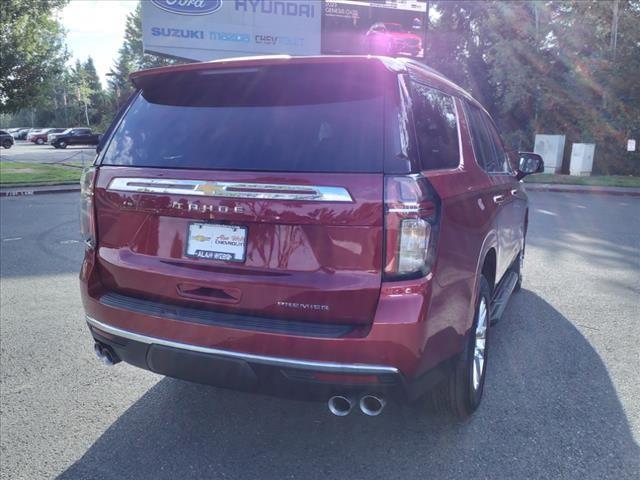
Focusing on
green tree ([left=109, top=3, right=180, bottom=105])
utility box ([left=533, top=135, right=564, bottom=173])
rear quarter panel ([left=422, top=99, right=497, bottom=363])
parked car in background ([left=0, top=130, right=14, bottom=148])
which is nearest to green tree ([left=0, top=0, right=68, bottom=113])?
rear quarter panel ([left=422, top=99, right=497, bottom=363])

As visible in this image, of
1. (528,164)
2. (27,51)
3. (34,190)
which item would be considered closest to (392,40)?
(27,51)

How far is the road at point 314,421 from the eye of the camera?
103 inches

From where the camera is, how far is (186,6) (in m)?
20.7

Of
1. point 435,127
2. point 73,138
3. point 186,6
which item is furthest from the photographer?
point 73,138

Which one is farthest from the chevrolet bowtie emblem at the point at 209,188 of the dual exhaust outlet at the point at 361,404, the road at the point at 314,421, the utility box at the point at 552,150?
the utility box at the point at 552,150

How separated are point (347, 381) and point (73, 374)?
2364 mm

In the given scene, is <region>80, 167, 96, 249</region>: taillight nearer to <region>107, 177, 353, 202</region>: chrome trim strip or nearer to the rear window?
the rear window

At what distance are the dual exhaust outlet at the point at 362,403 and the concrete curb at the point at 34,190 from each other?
48.2 feet

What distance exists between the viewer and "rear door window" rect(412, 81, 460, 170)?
8.16 feet

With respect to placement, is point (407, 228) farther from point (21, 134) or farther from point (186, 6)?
point (21, 134)

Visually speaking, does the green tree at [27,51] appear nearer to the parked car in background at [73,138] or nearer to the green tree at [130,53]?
the parked car in background at [73,138]

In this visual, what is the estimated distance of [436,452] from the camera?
2725mm

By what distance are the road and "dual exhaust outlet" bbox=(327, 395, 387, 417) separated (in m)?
0.43

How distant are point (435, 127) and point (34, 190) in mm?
15041
